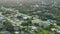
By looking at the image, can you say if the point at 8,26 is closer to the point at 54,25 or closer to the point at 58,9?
the point at 54,25

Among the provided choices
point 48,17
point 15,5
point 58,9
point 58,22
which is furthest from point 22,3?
point 58,22

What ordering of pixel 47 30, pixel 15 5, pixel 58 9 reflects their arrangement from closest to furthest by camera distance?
pixel 47 30 → pixel 58 9 → pixel 15 5

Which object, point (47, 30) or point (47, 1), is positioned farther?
point (47, 1)

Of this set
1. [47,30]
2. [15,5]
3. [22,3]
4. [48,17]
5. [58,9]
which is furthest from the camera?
[22,3]

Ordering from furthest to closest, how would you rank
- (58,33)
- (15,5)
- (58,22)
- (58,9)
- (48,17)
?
Result: 1. (15,5)
2. (58,9)
3. (48,17)
4. (58,22)
5. (58,33)

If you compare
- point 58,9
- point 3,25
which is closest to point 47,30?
point 3,25

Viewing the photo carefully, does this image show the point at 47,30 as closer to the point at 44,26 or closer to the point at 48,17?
the point at 44,26

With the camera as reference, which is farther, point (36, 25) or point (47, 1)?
point (47, 1)

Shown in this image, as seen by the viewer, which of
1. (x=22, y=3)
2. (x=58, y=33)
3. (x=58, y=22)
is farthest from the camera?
(x=22, y=3)
